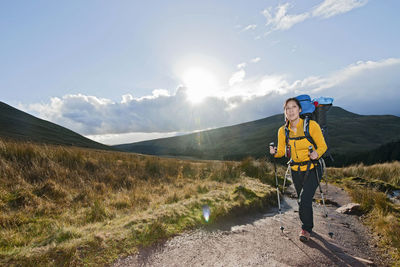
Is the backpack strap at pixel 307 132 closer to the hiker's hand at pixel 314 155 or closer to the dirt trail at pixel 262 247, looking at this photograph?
the hiker's hand at pixel 314 155

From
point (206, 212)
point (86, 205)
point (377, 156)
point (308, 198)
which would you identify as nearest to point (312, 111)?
point (308, 198)

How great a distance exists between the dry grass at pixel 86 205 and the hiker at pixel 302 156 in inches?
82.5

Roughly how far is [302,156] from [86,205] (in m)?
6.03

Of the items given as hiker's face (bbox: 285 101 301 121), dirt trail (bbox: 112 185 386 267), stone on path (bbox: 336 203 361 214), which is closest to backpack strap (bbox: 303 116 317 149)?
hiker's face (bbox: 285 101 301 121)

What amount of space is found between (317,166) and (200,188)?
4598mm

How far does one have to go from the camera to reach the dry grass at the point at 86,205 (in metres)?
3.49

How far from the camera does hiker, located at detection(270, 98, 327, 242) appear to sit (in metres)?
4.27

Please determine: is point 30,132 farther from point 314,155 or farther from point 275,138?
point 275,138

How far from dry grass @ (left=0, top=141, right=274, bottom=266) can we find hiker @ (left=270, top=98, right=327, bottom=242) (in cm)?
210

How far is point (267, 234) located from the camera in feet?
14.8

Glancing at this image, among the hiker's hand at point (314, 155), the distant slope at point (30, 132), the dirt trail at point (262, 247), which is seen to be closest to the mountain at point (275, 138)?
the distant slope at point (30, 132)

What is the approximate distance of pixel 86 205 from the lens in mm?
5980

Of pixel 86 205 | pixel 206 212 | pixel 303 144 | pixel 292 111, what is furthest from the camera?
pixel 86 205

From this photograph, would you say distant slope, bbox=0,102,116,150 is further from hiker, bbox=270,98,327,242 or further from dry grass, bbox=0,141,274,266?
hiker, bbox=270,98,327,242
